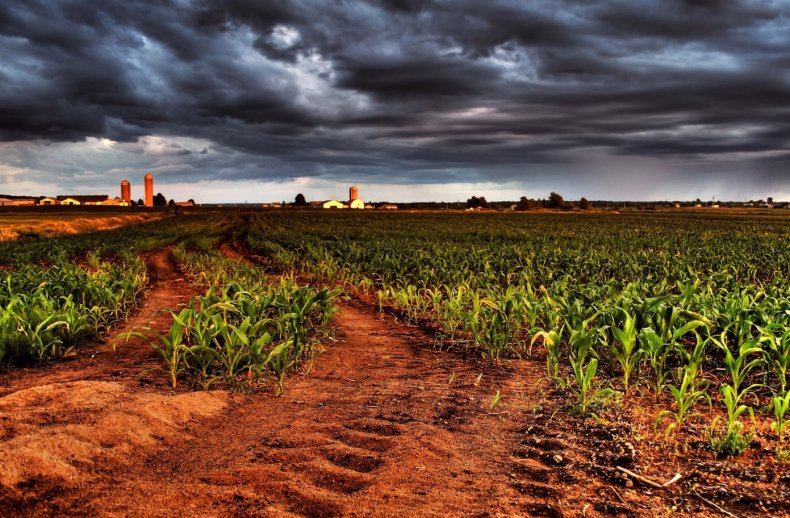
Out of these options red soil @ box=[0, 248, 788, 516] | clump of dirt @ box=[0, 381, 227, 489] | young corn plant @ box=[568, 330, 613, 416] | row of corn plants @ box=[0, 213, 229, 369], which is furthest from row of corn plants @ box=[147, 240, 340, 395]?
young corn plant @ box=[568, 330, 613, 416]

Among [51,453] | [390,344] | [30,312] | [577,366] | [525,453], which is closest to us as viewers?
[51,453]

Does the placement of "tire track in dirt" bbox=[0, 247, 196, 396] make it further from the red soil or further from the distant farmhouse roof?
the distant farmhouse roof

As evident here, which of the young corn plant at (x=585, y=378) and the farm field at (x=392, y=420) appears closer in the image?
the farm field at (x=392, y=420)

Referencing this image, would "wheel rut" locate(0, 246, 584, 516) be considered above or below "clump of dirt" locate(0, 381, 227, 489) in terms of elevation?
below

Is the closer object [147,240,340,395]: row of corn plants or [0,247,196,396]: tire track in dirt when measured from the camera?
[147,240,340,395]: row of corn plants

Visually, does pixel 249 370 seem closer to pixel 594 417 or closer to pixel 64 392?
pixel 64 392

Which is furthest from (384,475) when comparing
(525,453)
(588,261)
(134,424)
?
(588,261)

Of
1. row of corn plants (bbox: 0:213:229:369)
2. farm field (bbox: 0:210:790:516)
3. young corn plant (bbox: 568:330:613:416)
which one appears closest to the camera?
farm field (bbox: 0:210:790:516)

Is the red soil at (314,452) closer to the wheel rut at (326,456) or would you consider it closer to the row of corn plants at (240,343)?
the wheel rut at (326,456)

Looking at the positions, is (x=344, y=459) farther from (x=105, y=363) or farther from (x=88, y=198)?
(x=88, y=198)

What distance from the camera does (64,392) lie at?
4309 mm

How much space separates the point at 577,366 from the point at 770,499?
184cm

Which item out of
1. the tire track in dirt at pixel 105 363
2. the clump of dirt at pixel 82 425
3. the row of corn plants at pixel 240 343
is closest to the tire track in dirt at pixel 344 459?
the clump of dirt at pixel 82 425

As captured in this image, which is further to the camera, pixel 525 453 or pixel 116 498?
pixel 525 453
